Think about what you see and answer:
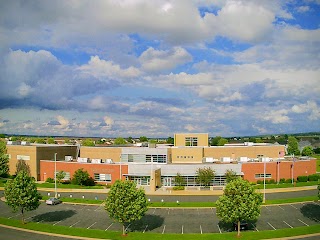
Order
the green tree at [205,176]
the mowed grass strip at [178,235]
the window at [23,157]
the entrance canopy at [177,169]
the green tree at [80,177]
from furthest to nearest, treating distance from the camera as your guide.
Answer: the window at [23,157], the entrance canopy at [177,169], the green tree at [80,177], the green tree at [205,176], the mowed grass strip at [178,235]

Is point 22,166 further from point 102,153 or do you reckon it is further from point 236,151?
point 236,151

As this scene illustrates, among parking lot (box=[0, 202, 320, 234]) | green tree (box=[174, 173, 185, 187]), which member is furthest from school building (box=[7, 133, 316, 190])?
parking lot (box=[0, 202, 320, 234])

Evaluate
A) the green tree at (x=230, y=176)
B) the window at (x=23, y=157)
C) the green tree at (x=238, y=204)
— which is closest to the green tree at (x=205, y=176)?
the green tree at (x=230, y=176)

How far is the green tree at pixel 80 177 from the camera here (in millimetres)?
70806

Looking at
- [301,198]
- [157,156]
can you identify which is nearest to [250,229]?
[301,198]

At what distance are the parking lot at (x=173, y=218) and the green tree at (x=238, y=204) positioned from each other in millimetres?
3751

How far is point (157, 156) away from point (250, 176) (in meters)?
20.9

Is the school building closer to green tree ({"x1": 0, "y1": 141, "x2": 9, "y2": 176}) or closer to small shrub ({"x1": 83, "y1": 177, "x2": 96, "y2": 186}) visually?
small shrub ({"x1": 83, "y1": 177, "x2": 96, "y2": 186})

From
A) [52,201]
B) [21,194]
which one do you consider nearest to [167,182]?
[52,201]

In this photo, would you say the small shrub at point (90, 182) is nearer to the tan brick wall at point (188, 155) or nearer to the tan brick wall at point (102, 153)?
the tan brick wall at point (102, 153)

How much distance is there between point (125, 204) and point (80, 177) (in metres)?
34.6

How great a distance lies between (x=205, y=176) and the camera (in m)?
68.5

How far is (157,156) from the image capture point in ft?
253

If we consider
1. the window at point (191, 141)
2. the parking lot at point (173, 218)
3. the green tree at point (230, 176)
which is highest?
the window at point (191, 141)
